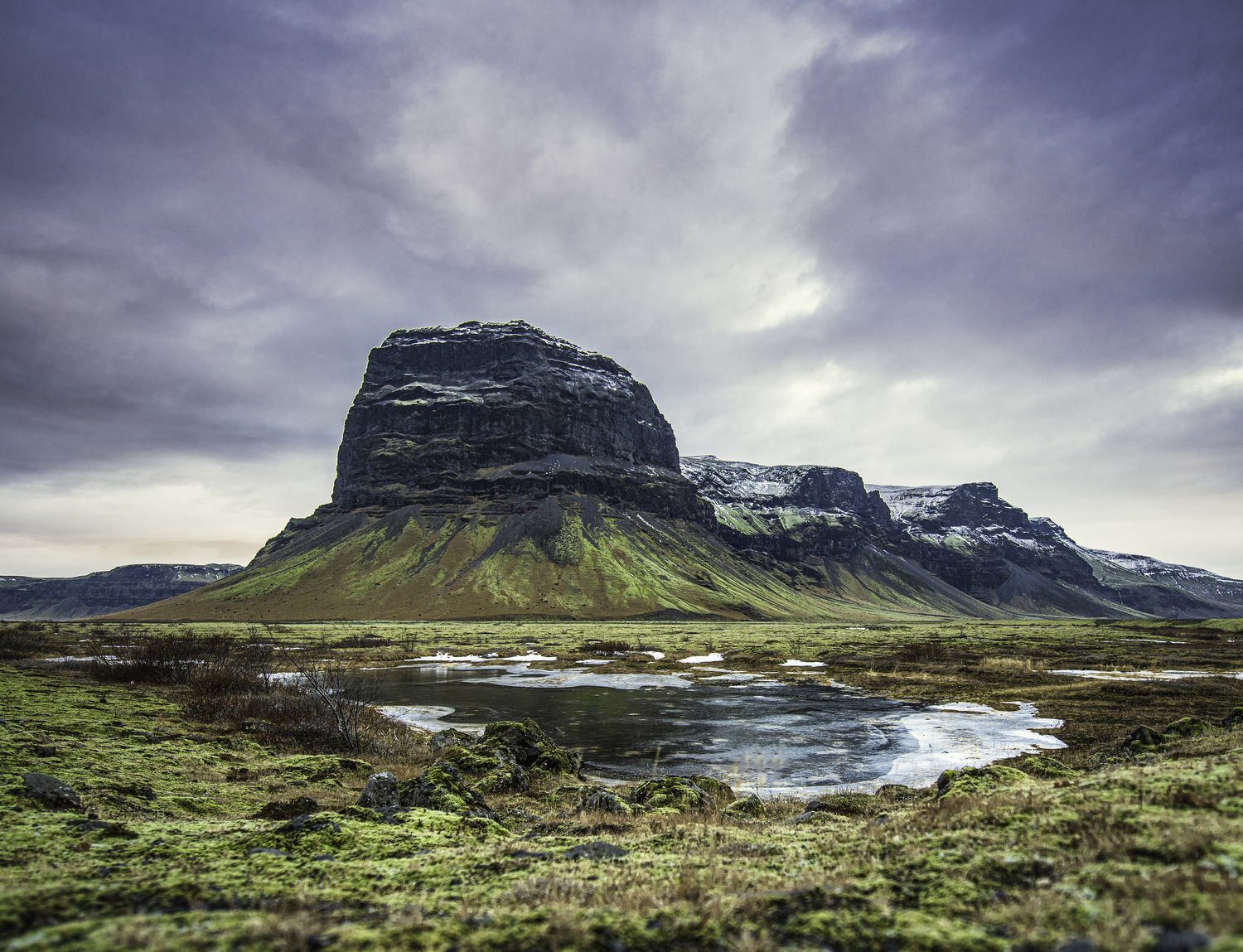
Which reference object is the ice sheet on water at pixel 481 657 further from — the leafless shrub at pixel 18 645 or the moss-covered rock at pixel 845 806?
the moss-covered rock at pixel 845 806

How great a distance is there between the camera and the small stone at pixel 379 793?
12.9m

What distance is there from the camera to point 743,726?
3531 cm

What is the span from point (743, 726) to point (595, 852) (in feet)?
97.9

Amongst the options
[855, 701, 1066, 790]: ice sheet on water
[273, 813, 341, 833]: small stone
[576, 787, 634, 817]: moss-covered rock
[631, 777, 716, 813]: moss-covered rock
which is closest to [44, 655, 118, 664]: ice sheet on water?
[576, 787, 634, 817]: moss-covered rock

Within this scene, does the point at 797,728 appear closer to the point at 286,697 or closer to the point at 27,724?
the point at 286,697

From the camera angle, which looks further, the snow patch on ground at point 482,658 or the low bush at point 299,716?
the snow patch on ground at point 482,658

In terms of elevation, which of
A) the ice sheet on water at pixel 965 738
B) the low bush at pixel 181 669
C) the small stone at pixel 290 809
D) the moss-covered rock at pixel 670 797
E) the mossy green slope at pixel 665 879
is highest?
the mossy green slope at pixel 665 879

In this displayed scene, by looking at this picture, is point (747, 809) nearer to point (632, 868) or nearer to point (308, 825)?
point (632, 868)

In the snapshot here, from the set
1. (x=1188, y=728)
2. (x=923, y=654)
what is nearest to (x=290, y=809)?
(x=1188, y=728)

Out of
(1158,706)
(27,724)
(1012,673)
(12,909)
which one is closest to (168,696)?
(27,724)

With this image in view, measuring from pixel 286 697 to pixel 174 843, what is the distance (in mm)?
28790

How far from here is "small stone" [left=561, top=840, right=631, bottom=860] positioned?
810 centimetres

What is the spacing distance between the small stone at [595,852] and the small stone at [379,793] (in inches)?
254

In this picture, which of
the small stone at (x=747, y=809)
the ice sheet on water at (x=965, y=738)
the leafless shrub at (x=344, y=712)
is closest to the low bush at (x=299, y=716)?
the leafless shrub at (x=344, y=712)
